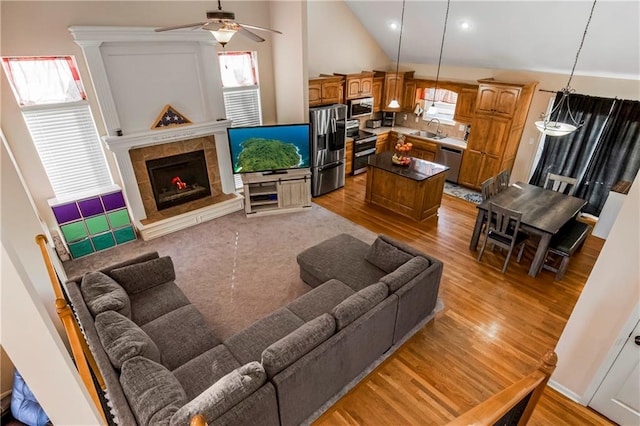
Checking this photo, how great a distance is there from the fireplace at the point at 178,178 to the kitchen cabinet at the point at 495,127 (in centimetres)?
563

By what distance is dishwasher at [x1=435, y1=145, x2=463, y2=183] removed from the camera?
7.62 m

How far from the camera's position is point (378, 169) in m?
6.53

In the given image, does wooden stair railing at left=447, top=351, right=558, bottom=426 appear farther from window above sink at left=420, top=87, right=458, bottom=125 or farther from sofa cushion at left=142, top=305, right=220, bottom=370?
window above sink at left=420, top=87, right=458, bottom=125

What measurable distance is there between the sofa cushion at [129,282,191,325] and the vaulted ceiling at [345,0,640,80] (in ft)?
19.9

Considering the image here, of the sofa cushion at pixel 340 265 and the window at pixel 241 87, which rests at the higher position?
the window at pixel 241 87

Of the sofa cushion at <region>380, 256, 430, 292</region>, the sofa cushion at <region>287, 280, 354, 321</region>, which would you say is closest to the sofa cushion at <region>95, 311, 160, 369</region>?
the sofa cushion at <region>287, 280, 354, 321</region>

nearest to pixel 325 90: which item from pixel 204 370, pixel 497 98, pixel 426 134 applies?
pixel 426 134

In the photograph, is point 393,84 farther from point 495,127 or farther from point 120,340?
Result: point 120,340

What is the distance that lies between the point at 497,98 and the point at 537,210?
2.84m

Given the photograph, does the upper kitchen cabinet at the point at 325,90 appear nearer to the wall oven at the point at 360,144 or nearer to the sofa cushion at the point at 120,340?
the wall oven at the point at 360,144

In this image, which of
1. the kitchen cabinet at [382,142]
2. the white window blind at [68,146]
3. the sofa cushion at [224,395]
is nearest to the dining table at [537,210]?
the kitchen cabinet at [382,142]

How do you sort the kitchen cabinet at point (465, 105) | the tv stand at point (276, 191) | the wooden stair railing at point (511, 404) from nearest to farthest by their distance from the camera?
the wooden stair railing at point (511, 404)
the tv stand at point (276, 191)
the kitchen cabinet at point (465, 105)

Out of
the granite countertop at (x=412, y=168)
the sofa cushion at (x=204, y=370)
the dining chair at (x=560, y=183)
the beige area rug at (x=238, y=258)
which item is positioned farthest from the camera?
the granite countertop at (x=412, y=168)

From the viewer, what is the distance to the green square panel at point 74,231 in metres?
4.93
